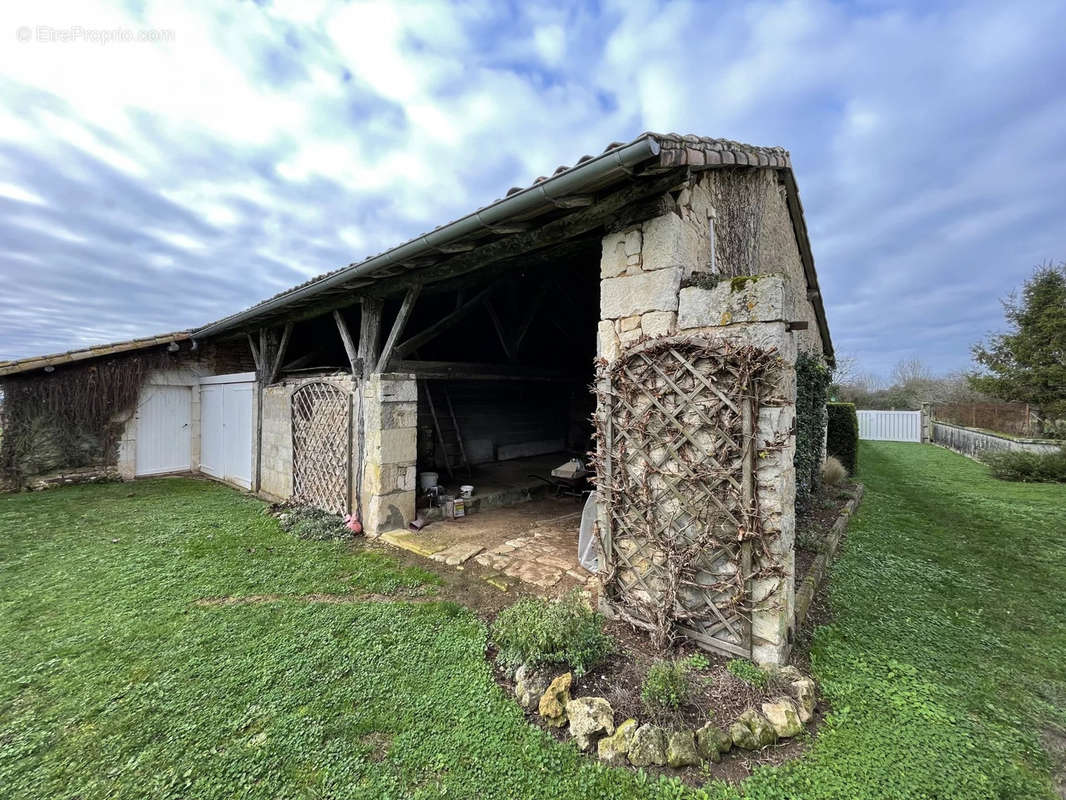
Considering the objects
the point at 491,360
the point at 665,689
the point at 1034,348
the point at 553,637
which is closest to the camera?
the point at 665,689

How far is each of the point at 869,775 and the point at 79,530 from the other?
7.90 m

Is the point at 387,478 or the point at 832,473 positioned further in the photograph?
the point at 832,473

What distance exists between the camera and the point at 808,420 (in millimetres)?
5566

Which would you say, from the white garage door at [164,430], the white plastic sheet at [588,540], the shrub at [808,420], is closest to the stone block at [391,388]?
the white plastic sheet at [588,540]

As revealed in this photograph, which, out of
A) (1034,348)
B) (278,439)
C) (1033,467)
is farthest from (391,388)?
(1034,348)

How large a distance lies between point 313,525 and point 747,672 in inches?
Result: 188

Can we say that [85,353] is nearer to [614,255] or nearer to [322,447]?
[322,447]

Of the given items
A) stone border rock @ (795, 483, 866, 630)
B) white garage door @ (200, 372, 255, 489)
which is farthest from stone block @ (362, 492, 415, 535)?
stone border rock @ (795, 483, 866, 630)

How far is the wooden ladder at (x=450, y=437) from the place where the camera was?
759cm

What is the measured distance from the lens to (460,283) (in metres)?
4.69

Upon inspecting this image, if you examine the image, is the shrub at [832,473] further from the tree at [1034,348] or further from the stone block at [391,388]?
the tree at [1034,348]

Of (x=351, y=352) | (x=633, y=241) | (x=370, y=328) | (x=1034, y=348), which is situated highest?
(x=1034, y=348)

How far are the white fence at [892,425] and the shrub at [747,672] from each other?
18.7 metres

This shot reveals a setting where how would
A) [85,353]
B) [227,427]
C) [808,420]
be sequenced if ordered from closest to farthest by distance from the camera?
1. [808,420]
2. [85,353]
3. [227,427]
